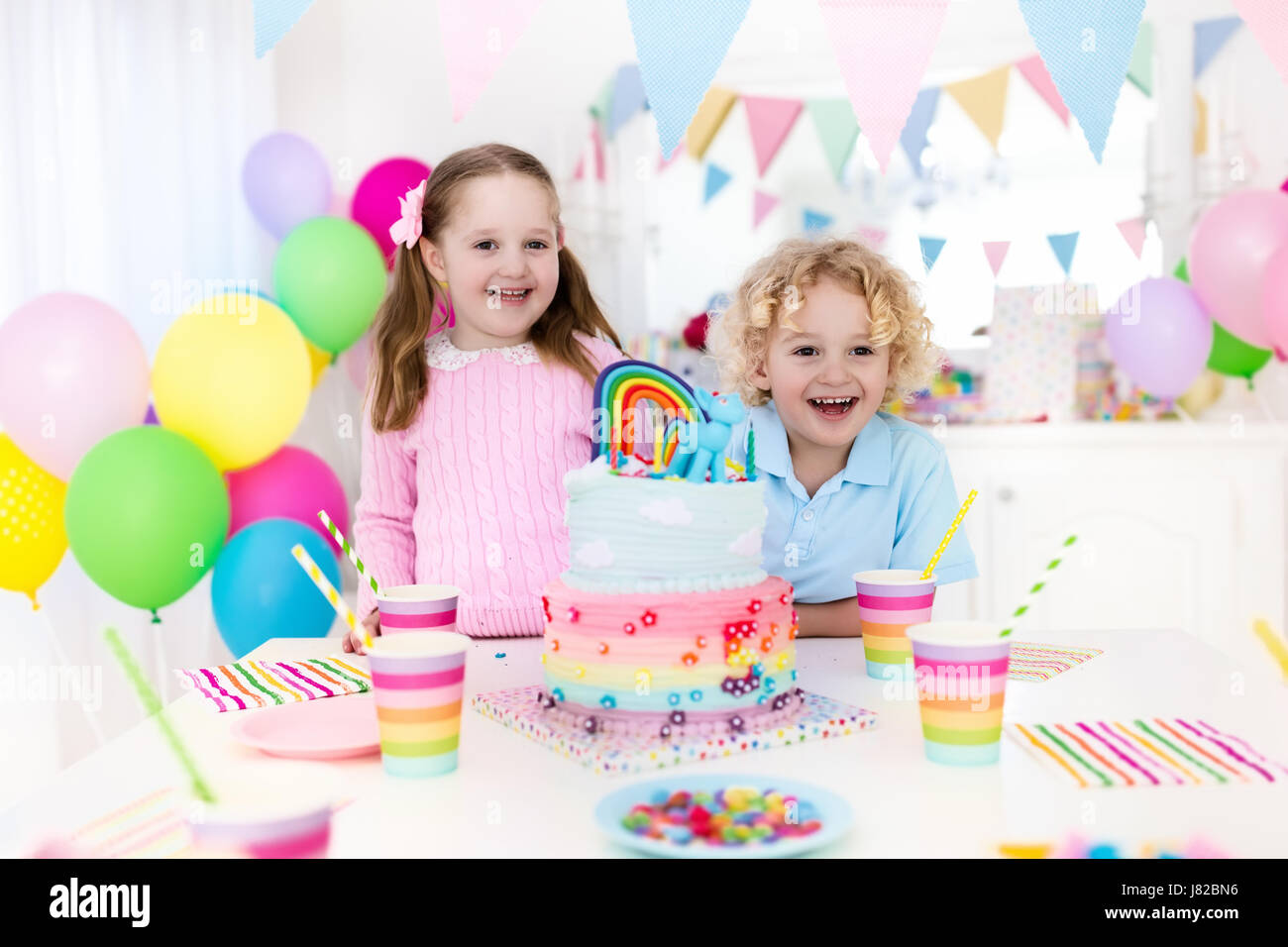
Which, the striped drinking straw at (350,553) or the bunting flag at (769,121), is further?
the bunting flag at (769,121)

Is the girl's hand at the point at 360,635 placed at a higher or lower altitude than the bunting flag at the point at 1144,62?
lower

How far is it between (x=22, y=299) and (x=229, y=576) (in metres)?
0.71

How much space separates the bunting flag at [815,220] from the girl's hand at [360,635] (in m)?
2.60

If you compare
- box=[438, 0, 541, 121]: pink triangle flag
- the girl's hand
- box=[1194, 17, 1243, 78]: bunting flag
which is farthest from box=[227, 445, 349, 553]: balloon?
box=[1194, 17, 1243, 78]: bunting flag

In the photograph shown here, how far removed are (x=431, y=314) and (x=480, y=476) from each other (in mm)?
273

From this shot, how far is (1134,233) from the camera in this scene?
3.50 metres

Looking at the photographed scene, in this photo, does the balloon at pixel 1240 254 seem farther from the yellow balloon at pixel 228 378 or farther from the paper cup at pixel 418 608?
the paper cup at pixel 418 608

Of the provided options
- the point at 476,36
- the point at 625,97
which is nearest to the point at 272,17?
the point at 476,36

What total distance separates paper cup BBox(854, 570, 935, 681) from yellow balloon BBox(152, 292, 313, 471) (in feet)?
4.88

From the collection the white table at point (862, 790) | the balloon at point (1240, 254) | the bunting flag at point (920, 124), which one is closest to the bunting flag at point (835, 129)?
the bunting flag at point (920, 124)

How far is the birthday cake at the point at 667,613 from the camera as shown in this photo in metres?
0.92

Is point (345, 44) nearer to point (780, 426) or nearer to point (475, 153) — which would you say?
point (475, 153)

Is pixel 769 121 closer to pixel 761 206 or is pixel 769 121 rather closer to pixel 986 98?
pixel 761 206

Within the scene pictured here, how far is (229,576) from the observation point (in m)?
2.25
